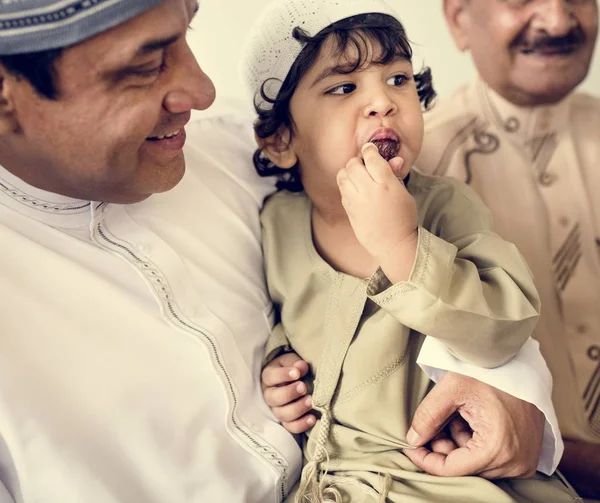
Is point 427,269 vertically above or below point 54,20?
below

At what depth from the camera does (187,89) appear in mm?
884

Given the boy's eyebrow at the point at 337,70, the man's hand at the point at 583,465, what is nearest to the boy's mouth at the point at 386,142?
the boy's eyebrow at the point at 337,70

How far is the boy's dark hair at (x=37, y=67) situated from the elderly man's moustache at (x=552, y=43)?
0.84 metres

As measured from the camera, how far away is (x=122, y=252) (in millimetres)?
958

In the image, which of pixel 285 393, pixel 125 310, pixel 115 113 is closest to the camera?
pixel 115 113

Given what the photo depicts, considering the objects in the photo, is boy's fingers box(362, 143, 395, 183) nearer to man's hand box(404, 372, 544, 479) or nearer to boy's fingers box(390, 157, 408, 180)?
boy's fingers box(390, 157, 408, 180)

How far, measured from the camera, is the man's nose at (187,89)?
2.88 feet

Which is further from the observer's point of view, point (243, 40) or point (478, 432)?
point (243, 40)

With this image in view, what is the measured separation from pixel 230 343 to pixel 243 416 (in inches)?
5.1

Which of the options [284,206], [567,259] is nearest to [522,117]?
[567,259]

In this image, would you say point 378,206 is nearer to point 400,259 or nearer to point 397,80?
point 400,259

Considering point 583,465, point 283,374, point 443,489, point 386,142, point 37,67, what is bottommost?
point 583,465

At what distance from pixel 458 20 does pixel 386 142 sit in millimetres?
424

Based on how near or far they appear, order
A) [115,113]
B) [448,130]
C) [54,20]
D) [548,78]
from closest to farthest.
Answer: [54,20] < [115,113] < [548,78] < [448,130]
